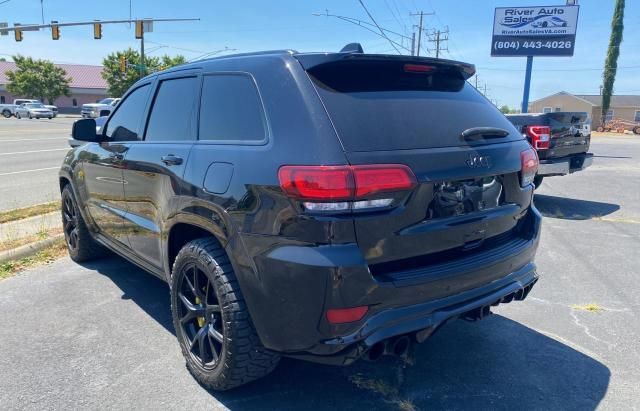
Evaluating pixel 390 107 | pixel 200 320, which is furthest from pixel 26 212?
pixel 390 107

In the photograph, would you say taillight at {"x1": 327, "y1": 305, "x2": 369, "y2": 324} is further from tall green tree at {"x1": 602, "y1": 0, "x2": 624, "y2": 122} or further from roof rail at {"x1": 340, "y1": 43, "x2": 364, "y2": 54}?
tall green tree at {"x1": 602, "y1": 0, "x2": 624, "y2": 122}

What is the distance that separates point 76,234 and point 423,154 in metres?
4.07

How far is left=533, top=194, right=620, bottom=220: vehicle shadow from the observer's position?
7812 mm

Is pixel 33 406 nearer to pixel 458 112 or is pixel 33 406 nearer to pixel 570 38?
pixel 458 112

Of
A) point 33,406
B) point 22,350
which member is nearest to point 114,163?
point 22,350

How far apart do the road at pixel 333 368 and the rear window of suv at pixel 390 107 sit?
1440 millimetres

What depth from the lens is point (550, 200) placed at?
9070 mm

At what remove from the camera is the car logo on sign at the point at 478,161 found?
8.54ft

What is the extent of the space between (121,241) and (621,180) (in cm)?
1168

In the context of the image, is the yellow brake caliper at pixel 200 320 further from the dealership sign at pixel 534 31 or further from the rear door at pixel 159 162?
the dealership sign at pixel 534 31

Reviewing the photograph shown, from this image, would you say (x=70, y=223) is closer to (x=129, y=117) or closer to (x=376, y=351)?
(x=129, y=117)

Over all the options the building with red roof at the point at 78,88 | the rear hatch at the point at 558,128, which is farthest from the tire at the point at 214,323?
the building with red roof at the point at 78,88

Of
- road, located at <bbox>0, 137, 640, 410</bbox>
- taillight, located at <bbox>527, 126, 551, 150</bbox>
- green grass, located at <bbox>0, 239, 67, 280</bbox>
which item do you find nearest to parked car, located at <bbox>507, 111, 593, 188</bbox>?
taillight, located at <bbox>527, 126, 551, 150</bbox>

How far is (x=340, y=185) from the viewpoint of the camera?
220 cm
